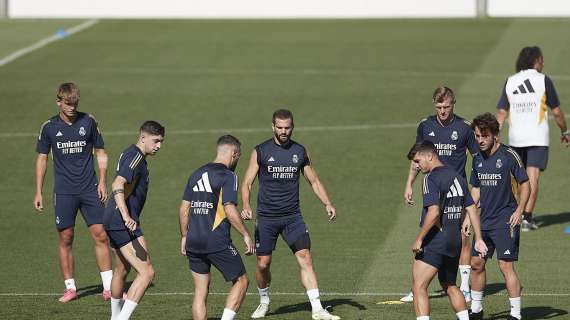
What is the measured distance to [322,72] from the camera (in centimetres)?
3241

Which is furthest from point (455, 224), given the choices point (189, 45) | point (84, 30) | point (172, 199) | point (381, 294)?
point (84, 30)

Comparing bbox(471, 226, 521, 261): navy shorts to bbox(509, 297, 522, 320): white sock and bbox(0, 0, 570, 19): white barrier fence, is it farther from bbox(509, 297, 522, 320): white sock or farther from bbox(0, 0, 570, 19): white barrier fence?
bbox(0, 0, 570, 19): white barrier fence

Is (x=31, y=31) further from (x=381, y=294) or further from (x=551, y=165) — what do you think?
(x=381, y=294)

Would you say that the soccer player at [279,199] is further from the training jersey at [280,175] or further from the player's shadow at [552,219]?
the player's shadow at [552,219]

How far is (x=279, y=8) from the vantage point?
4019 cm

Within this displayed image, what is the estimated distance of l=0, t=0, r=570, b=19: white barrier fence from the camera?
38.9 metres

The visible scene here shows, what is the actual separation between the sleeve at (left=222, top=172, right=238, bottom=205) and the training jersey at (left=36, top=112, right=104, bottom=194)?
3.58m

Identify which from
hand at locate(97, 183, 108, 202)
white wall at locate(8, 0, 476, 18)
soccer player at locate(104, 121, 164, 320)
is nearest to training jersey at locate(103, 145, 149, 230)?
soccer player at locate(104, 121, 164, 320)

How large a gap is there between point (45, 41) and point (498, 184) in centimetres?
2488

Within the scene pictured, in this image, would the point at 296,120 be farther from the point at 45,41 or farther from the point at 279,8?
the point at 279,8

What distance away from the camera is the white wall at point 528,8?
38.8 meters

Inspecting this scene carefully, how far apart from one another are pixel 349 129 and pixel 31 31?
1514 centimetres

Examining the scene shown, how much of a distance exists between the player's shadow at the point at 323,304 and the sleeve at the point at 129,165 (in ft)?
9.01

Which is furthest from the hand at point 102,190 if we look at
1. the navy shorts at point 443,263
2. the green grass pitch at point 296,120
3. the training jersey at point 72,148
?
the navy shorts at point 443,263
